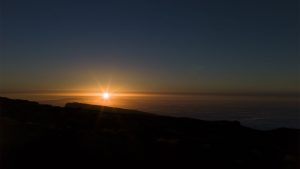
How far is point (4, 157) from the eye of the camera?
12336 mm

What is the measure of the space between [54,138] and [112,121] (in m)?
9.48

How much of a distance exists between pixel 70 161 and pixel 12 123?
24.1 ft

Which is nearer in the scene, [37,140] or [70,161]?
[70,161]

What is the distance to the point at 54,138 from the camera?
1541cm

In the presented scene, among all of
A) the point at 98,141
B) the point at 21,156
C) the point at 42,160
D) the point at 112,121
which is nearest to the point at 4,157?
the point at 21,156

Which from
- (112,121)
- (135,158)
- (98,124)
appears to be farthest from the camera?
(112,121)

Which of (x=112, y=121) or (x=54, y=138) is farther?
(x=112, y=121)

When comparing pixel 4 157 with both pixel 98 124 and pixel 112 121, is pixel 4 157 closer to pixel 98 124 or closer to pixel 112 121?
pixel 98 124

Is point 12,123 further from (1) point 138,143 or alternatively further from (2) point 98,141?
(1) point 138,143

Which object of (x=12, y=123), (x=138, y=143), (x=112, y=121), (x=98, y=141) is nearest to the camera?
(x=98, y=141)

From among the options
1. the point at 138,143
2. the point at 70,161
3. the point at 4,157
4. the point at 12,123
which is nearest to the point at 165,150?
the point at 138,143

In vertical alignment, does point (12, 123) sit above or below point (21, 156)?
above

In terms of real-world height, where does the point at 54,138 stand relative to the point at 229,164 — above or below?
above

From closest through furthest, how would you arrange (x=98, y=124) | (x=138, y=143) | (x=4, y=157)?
(x=4, y=157) < (x=138, y=143) < (x=98, y=124)
